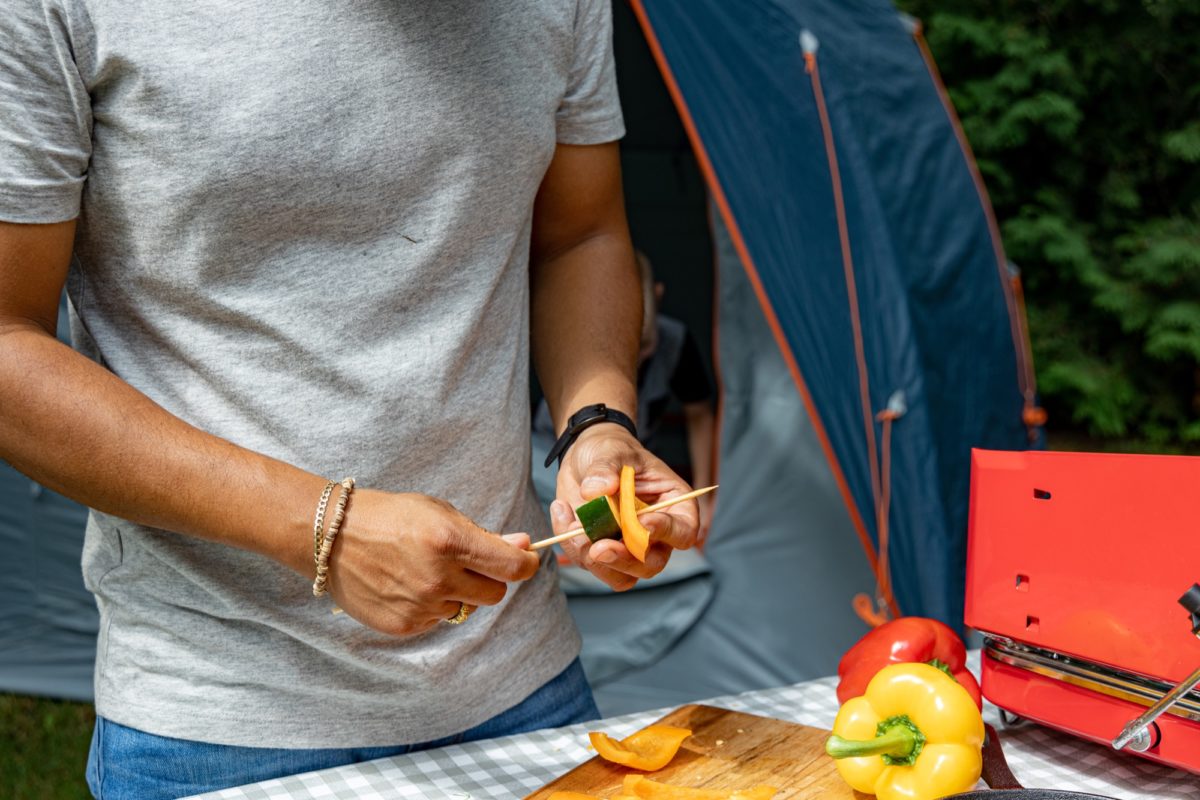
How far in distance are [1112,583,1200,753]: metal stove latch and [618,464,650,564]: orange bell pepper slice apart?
447mm

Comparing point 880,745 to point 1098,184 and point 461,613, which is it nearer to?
point 461,613

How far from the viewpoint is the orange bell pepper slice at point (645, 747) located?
3.71 ft

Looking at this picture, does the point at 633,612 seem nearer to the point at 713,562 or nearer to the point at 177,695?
the point at 713,562

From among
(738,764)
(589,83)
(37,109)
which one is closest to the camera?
(37,109)

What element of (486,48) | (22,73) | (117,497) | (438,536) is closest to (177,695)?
(117,497)

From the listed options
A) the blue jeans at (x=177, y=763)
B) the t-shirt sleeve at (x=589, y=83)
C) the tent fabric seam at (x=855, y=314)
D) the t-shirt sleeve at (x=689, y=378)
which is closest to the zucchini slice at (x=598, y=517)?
the blue jeans at (x=177, y=763)

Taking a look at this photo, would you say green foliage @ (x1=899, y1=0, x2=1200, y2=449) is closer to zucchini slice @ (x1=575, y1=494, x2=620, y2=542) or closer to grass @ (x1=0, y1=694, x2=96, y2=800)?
grass @ (x1=0, y1=694, x2=96, y2=800)

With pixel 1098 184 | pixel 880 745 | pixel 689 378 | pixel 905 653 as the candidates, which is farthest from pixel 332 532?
pixel 1098 184

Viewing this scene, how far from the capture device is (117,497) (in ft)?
3.30

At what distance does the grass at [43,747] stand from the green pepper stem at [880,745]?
94.2 inches

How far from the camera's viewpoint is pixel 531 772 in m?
1.20

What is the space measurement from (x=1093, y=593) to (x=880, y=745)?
0.25 metres

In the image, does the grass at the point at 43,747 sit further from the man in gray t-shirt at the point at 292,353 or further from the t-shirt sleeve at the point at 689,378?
the man in gray t-shirt at the point at 292,353

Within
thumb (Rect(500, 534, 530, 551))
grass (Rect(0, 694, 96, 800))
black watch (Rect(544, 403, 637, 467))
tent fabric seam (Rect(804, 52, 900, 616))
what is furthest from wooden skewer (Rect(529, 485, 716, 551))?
grass (Rect(0, 694, 96, 800))
